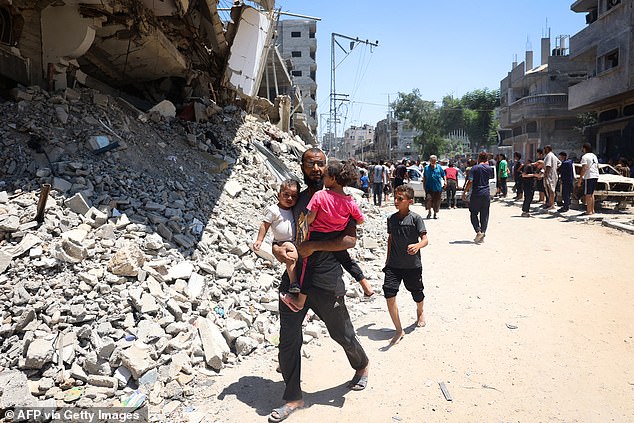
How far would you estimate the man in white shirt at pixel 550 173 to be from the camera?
12039 mm

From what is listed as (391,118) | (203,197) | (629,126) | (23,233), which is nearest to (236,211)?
(203,197)

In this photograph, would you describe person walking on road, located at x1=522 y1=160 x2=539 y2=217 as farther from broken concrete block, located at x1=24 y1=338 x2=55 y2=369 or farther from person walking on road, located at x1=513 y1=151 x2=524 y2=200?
broken concrete block, located at x1=24 y1=338 x2=55 y2=369

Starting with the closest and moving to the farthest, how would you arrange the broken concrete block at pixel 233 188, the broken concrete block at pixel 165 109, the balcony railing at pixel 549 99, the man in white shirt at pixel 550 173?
the broken concrete block at pixel 233 188 → the broken concrete block at pixel 165 109 → the man in white shirt at pixel 550 173 → the balcony railing at pixel 549 99

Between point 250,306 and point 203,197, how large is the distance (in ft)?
9.08

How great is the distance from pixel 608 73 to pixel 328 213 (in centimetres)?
2441

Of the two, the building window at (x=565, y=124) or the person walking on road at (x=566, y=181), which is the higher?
the building window at (x=565, y=124)

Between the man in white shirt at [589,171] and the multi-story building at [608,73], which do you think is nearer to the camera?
the man in white shirt at [589,171]

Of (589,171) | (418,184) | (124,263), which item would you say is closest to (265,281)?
(124,263)

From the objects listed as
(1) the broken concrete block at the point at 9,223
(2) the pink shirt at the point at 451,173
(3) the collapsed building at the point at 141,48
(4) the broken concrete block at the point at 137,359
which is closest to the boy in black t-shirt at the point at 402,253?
(4) the broken concrete block at the point at 137,359

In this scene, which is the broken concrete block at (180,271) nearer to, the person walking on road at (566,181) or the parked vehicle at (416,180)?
the person walking on road at (566,181)

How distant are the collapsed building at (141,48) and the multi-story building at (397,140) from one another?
52.5 m

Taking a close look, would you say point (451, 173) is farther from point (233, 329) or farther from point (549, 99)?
point (549, 99)

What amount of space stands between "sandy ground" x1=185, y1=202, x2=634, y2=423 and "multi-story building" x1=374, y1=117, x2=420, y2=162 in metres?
59.9

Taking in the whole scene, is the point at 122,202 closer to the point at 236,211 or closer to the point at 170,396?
the point at 236,211
